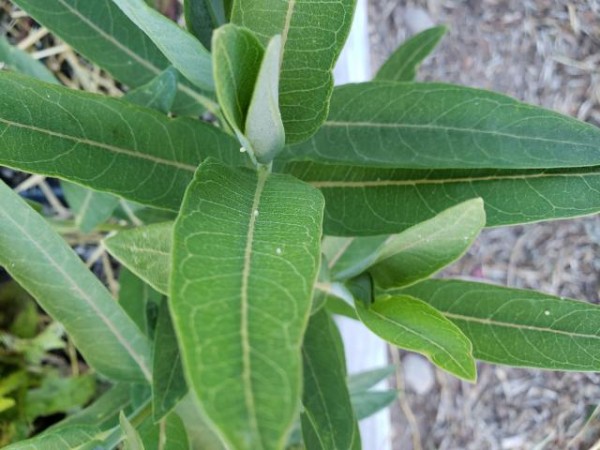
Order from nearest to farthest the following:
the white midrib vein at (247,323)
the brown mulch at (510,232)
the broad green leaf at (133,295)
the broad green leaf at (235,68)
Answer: the white midrib vein at (247,323)
the broad green leaf at (235,68)
the broad green leaf at (133,295)
the brown mulch at (510,232)

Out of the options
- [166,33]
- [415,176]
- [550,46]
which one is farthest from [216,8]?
[550,46]

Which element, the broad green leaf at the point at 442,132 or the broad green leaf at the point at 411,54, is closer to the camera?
the broad green leaf at the point at 442,132

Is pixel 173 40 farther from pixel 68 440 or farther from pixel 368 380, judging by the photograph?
pixel 368 380

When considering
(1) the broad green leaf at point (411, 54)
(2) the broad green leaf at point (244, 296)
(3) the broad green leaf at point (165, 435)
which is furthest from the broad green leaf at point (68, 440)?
(1) the broad green leaf at point (411, 54)

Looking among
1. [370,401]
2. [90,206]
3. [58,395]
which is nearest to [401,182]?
[90,206]

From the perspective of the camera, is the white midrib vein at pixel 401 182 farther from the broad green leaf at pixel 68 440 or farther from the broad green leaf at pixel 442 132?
the broad green leaf at pixel 68 440

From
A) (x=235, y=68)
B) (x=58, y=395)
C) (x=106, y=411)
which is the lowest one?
(x=58, y=395)
